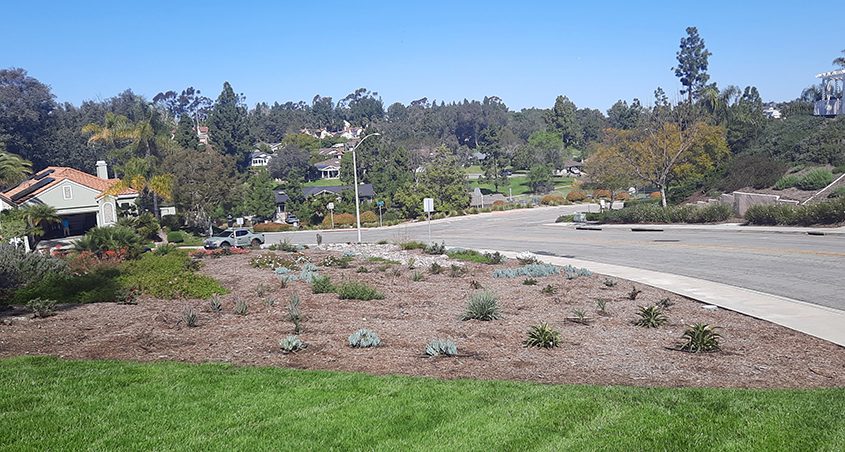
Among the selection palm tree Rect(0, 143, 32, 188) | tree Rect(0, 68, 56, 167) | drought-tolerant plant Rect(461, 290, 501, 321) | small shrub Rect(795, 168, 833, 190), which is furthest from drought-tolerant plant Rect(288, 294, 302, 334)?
tree Rect(0, 68, 56, 167)

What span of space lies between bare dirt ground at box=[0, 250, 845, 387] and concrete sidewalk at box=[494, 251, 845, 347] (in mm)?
468

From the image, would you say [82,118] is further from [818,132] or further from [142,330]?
[142,330]

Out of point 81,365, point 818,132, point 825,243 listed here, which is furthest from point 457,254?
point 818,132

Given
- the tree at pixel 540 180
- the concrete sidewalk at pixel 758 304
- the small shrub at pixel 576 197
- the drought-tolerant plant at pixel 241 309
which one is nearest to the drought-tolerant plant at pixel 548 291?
the concrete sidewalk at pixel 758 304

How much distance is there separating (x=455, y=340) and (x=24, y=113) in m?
95.1

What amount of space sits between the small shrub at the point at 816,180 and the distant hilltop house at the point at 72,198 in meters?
48.7

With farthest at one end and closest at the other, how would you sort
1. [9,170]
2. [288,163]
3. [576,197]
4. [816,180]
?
1. [288,163]
2. [576,197]
3. [9,170]
4. [816,180]

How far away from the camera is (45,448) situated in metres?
6.01

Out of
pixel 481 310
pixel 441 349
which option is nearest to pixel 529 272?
pixel 481 310

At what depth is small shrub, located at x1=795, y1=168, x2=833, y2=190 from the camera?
139ft

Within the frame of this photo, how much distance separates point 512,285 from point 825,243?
→ 15.4m

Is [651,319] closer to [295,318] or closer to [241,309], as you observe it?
[295,318]

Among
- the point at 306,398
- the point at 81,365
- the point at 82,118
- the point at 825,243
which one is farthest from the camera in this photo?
the point at 82,118

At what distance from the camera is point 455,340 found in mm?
11367
